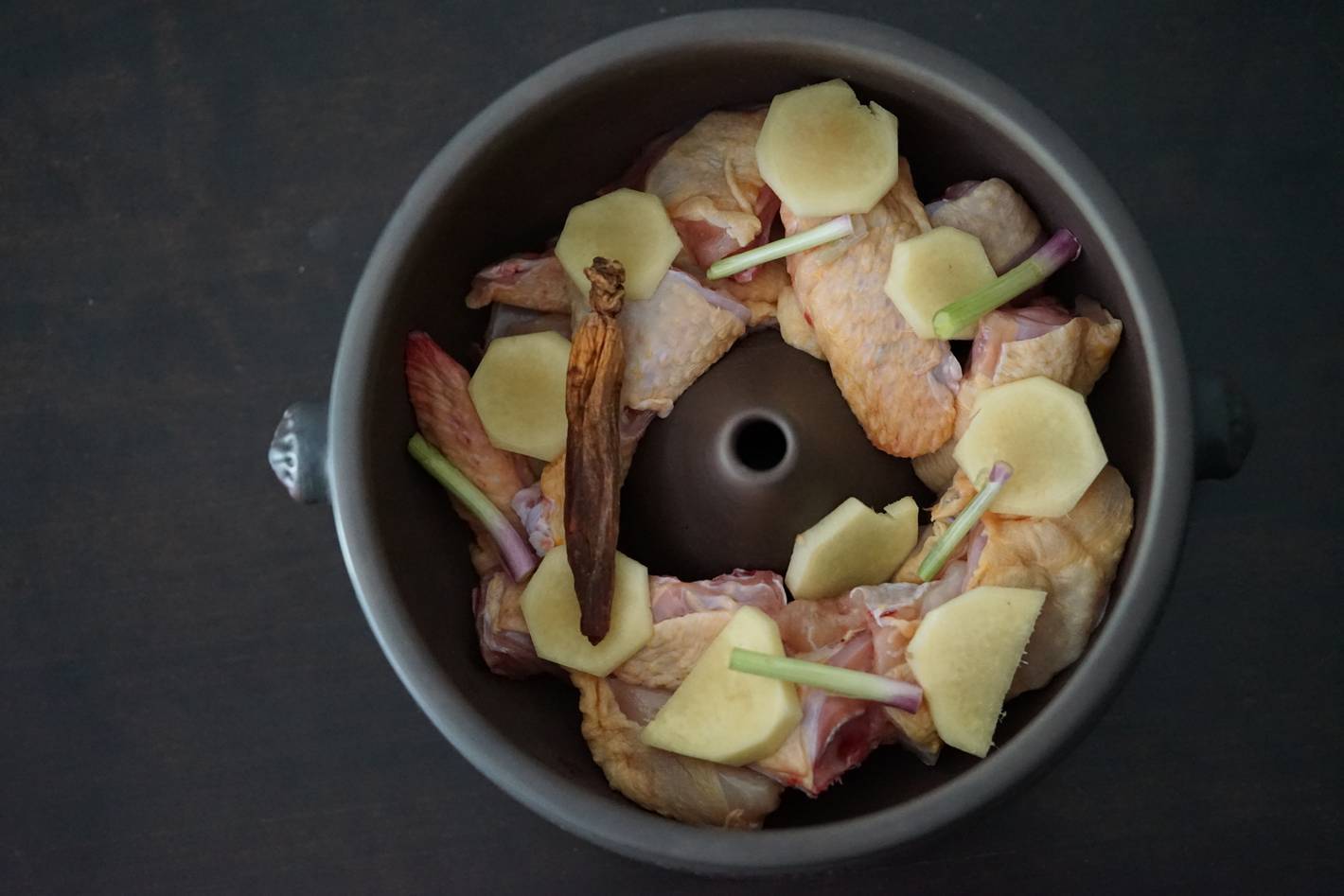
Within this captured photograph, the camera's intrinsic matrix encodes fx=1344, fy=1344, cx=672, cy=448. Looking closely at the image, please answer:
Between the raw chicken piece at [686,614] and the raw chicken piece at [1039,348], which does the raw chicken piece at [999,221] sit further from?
the raw chicken piece at [686,614]

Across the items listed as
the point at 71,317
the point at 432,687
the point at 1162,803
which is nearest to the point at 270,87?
the point at 71,317

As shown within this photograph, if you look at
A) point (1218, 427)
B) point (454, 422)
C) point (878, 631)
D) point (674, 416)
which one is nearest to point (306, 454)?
point (454, 422)

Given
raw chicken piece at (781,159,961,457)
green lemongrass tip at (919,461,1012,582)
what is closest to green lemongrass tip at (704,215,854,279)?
raw chicken piece at (781,159,961,457)

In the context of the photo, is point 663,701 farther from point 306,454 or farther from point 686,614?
point 306,454

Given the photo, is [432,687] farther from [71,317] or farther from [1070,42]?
[1070,42]

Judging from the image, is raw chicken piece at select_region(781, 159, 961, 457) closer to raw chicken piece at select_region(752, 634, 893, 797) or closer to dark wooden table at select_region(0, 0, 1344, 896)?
raw chicken piece at select_region(752, 634, 893, 797)

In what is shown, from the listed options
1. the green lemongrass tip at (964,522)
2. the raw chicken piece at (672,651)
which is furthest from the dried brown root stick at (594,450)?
the green lemongrass tip at (964,522)
